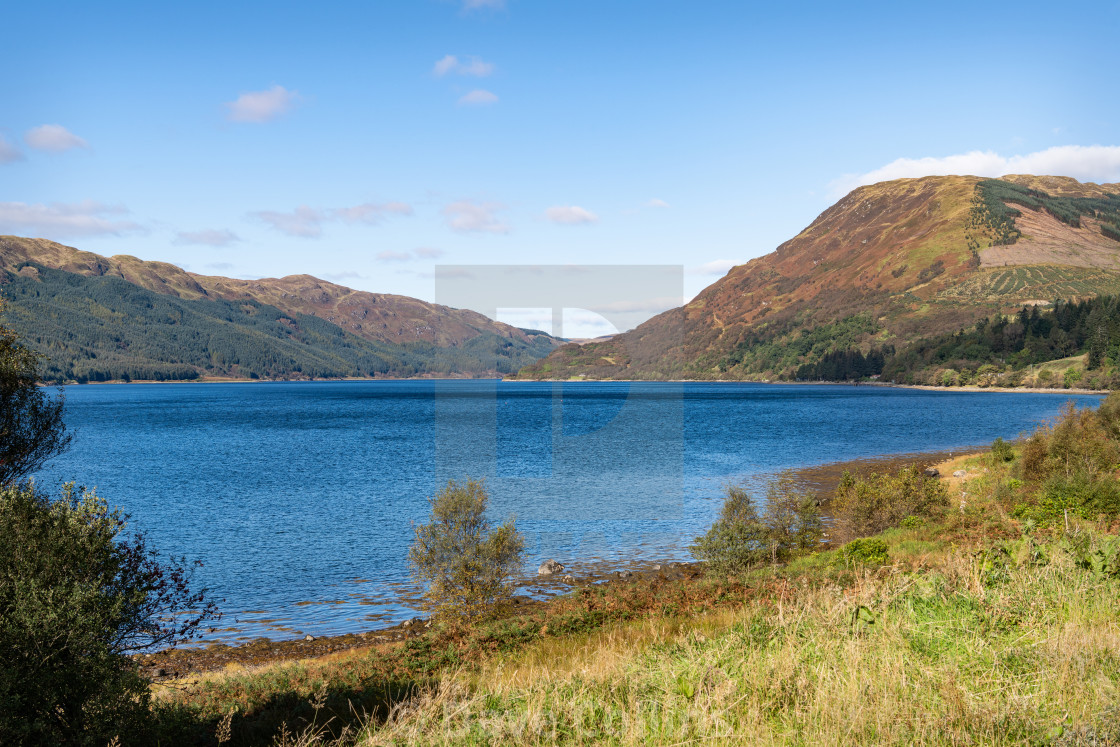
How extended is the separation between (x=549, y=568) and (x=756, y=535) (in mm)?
10947

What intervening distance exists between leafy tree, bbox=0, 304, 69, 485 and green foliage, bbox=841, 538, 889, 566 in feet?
96.9

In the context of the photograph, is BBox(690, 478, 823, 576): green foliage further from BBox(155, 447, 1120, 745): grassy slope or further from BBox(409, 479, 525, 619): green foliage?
BBox(155, 447, 1120, 745): grassy slope

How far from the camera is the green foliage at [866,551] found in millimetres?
21781

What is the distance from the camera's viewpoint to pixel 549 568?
34594 mm

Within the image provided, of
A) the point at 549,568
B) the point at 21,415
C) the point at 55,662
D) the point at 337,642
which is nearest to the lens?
the point at 55,662

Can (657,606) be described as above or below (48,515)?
below

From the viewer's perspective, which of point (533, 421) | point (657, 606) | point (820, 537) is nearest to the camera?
point (657, 606)

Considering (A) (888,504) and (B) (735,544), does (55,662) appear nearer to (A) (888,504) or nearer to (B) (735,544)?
(B) (735,544)

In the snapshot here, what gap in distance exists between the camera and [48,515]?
13.0m

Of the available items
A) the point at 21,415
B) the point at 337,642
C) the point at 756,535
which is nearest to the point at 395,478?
the point at 337,642

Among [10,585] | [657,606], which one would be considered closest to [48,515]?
[10,585]

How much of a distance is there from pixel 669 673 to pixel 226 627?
26.1m

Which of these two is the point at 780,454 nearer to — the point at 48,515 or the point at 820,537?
the point at 820,537

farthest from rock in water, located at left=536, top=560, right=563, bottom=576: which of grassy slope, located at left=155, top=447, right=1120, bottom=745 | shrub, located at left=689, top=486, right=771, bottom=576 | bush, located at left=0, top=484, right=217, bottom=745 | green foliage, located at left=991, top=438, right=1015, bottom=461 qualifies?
green foliage, located at left=991, top=438, right=1015, bottom=461
